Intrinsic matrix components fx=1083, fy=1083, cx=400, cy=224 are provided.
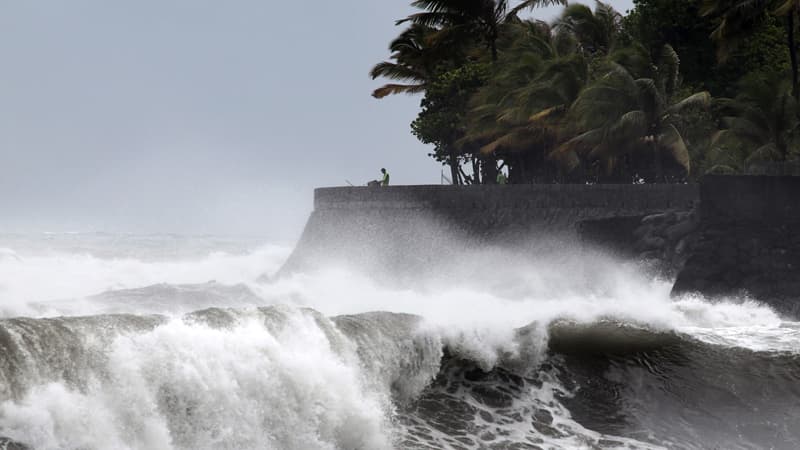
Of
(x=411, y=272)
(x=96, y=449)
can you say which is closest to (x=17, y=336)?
(x=96, y=449)

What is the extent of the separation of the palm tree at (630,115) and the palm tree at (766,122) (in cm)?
116

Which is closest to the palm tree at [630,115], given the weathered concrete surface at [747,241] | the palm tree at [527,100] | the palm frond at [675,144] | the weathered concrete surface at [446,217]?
the palm frond at [675,144]

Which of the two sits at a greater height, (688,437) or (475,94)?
(475,94)

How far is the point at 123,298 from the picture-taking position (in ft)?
83.6

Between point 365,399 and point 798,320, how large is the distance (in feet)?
37.4

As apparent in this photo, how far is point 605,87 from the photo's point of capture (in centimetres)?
2669

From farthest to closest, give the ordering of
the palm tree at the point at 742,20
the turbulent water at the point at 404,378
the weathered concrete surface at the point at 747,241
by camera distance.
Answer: the palm tree at the point at 742,20
the weathered concrete surface at the point at 747,241
the turbulent water at the point at 404,378

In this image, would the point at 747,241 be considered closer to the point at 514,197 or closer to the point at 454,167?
the point at 514,197

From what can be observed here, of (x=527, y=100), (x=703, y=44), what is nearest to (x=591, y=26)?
(x=703, y=44)

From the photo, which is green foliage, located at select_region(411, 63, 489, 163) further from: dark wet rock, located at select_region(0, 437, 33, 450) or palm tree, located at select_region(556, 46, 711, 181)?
dark wet rock, located at select_region(0, 437, 33, 450)

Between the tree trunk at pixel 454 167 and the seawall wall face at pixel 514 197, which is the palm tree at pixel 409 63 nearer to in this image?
the tree trunk at pixel 454 167

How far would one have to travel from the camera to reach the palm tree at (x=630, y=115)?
26.6m

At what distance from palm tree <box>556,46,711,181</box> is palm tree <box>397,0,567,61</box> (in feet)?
23.2

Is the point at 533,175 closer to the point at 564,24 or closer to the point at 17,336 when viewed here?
the point at 564,24
